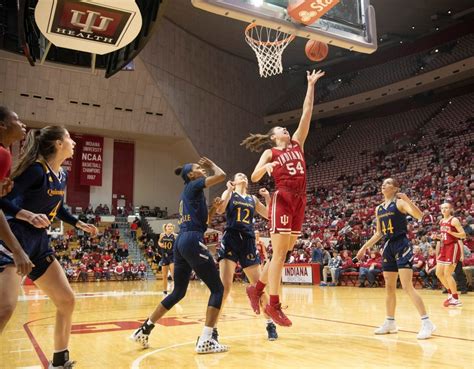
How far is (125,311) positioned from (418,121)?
24923 millimetres

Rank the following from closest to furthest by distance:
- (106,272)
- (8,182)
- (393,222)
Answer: (8,182) < (393,222) < (106,272)

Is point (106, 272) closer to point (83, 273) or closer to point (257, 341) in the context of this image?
point (83, 273)

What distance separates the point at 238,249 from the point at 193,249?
1139mm

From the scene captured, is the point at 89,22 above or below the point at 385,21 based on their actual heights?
below

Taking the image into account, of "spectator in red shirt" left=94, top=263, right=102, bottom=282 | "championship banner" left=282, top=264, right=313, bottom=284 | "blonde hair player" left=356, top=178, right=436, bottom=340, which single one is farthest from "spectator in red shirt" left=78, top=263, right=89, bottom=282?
"blonde hair player" left=356, top=178, right=436, bottom=340

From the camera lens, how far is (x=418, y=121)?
1152 inches

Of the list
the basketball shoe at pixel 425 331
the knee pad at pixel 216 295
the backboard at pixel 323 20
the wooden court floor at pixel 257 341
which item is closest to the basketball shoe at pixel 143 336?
the wooden court floor at pixel 257 341

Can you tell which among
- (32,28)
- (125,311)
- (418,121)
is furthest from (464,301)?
(418,121)

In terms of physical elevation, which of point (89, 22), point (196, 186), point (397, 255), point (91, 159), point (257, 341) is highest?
point (91, 159)

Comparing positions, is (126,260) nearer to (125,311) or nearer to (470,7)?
(125,311)

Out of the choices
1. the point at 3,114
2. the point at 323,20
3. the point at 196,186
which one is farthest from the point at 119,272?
the point at 3,114

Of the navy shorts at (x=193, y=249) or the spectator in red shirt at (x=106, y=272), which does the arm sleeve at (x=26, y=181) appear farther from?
the spectator in red shirt at (x=106, y=272)

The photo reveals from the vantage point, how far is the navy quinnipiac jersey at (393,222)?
19.9 feet

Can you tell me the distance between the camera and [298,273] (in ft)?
59.4
